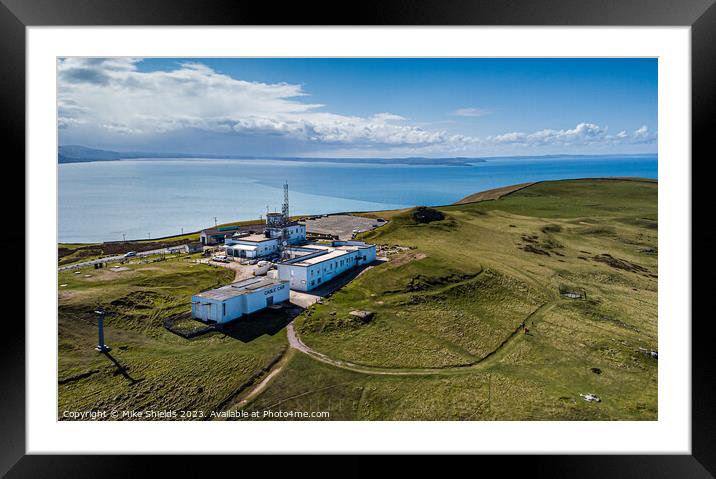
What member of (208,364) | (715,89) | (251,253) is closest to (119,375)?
(208,364)

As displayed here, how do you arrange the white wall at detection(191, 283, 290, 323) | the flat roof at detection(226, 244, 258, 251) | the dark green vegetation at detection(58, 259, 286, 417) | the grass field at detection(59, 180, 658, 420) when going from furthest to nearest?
the flat roof at detection(226, 244, 258, 251) < the white wall at detection(191, 283, 290, 323) < the grass field at detection(59, 180, 658, 420) < the dark green vegetation at detection(58, 259, 286, 417)

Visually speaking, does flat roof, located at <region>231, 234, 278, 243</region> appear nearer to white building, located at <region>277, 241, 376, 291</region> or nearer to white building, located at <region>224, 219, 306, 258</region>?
white building, located at <region>224, 219, 306, 258</region>

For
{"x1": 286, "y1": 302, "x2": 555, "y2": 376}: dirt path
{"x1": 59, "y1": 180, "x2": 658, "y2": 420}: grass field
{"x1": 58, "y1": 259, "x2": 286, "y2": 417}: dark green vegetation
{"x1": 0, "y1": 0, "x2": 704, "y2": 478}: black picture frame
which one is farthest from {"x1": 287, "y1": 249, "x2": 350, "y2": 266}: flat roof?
{"x1": 0, "y1": 0, "x2": 704, "y2": 478}: black picture frame

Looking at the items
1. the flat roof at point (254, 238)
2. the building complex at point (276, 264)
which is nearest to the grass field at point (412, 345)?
the building complex at point (276, 264)

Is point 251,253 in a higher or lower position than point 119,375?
higher

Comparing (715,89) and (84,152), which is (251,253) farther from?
(84,152)
